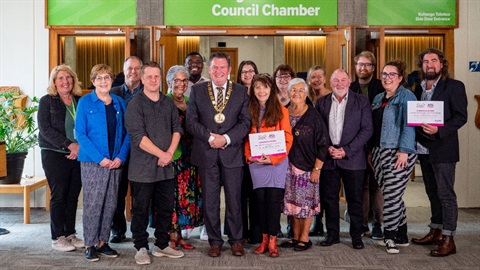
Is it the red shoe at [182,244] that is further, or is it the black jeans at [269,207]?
the red shoe at [182,244]

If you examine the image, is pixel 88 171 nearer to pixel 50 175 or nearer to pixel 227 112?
pixel 50 175

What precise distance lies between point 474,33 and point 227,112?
3.68 metres

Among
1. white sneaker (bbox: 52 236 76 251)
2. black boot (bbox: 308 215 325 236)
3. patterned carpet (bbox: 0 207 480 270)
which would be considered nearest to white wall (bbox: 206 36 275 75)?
black boot (bbox: 308 215 325 236)

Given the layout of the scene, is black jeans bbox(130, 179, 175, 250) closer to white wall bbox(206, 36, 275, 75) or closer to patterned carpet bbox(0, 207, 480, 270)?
patterned carpet bbox(0, 207, 480, 270)

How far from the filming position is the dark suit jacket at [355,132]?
15.3ft

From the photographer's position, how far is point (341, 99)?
478 cm

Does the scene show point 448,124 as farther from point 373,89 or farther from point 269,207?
point 269,207

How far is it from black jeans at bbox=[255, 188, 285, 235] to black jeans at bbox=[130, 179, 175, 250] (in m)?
0.72

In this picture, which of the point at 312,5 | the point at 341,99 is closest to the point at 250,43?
the point at 312,5

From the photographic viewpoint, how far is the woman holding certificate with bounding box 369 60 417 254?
459 centimetres

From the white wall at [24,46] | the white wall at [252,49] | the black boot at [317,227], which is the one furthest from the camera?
the white wall at [252,49]

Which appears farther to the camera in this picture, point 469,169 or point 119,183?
point 469,169

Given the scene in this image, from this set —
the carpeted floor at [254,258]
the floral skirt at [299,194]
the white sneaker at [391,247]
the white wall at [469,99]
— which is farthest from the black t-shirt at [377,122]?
the white wall at [469,99]

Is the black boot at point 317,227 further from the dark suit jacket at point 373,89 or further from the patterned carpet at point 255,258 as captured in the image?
the dark suit jacket at point 373,89
